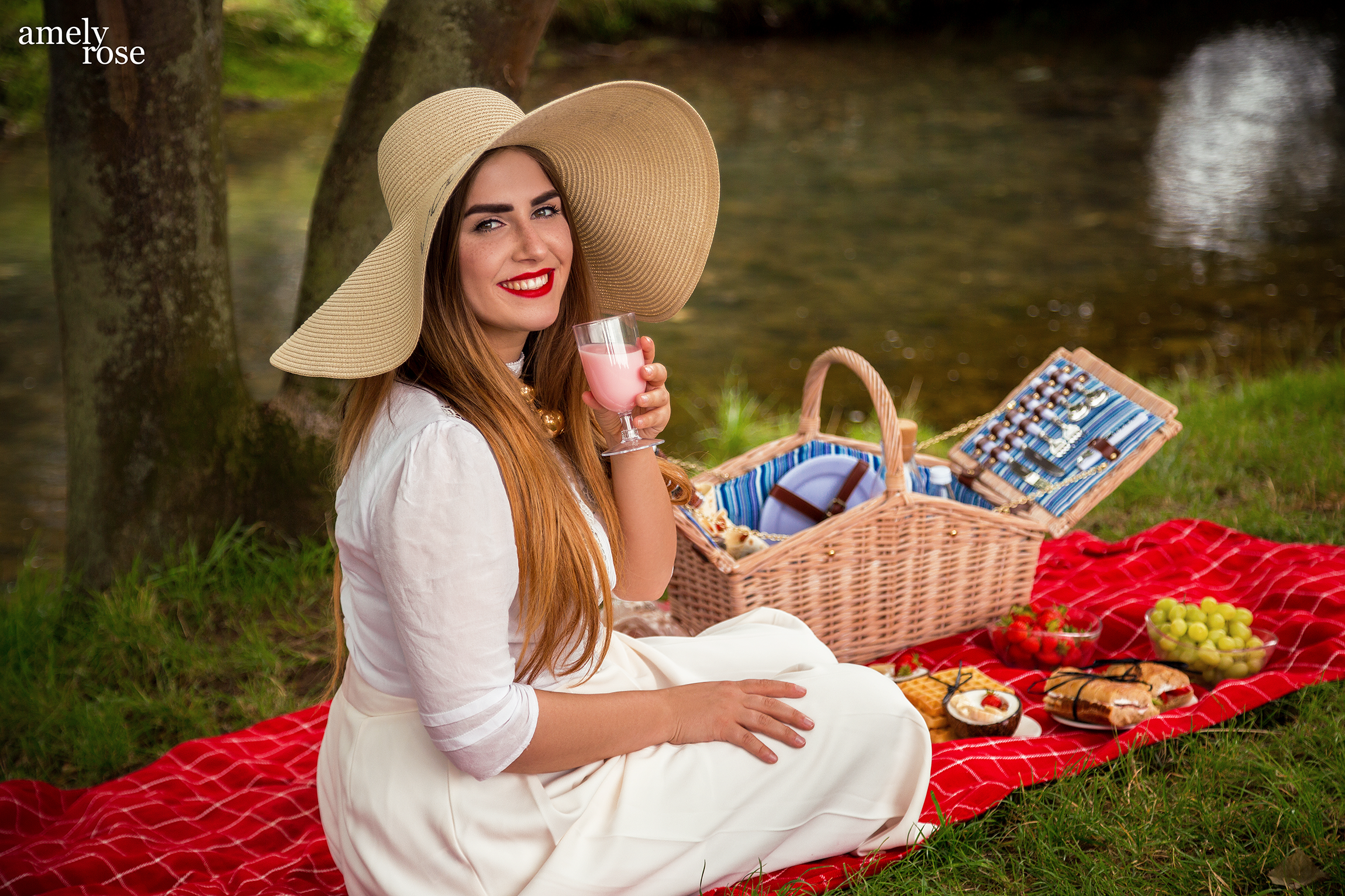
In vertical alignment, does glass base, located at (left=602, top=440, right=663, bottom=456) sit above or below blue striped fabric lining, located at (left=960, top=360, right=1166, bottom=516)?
above

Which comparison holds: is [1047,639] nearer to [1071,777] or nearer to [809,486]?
[1071,777]

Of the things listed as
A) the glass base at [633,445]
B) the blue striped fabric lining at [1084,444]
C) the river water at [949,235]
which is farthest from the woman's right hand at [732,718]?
the river water at [949,235]

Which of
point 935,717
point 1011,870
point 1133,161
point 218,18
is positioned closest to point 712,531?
point 935,717

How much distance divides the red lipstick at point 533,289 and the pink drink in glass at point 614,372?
0.12 meters

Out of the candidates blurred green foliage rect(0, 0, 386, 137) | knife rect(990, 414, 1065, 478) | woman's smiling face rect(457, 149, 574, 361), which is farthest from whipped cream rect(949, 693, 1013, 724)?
blurred green foliage rect(0, 0, 386, 137)

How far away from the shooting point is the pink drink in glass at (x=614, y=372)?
181 cm

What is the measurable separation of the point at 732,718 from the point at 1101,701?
3.09 feet

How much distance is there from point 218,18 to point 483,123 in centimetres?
182

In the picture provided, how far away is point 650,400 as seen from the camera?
186 centimetres

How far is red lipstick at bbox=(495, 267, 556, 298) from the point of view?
1.84 m

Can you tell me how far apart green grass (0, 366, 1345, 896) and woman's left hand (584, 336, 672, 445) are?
888 millimetres

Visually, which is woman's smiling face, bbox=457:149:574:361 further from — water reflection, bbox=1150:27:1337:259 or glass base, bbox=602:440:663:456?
water reflection, bbox=1150:27:1337:259

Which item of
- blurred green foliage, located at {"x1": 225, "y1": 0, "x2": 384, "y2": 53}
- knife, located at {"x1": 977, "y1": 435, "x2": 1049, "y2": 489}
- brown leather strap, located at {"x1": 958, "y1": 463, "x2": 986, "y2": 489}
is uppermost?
blurred green foliage, located at {"x1": 225, "y1": 0, "x2": 384, "y2": 53}

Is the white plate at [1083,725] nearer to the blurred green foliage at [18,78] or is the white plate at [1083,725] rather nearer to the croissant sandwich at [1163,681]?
the croissant sandwich at [1163,681]
